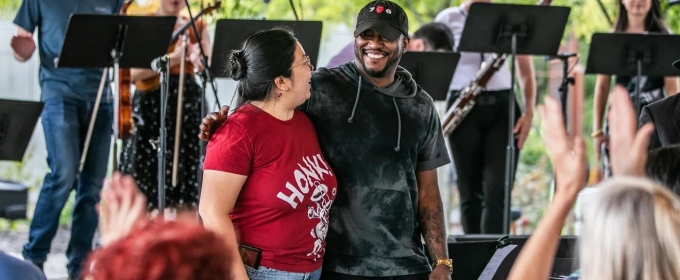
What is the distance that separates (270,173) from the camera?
372 cm

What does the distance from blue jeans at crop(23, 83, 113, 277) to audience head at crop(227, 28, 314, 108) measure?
2558 millimetres

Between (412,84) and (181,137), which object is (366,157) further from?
(181,137)

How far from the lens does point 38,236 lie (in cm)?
604

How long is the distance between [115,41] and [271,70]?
2.31 meters

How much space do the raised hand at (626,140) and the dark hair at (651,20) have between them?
4.52m

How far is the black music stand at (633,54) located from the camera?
264 inches

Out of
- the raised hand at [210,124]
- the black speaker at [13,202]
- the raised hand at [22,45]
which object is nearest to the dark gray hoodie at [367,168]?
the raised hand at [210,124]

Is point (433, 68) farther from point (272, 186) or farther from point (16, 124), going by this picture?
point (272, 186)

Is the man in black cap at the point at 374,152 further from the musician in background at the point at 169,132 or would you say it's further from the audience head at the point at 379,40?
the musician in background at the point at 169,132

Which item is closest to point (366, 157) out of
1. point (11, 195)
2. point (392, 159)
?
point (392, 159)

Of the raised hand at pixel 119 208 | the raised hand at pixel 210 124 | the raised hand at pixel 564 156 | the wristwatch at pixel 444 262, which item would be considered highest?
the raised hand at pixel 210 124

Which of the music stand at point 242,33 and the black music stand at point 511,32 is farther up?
the black music stand at point 511,32

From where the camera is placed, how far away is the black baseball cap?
4.13 m

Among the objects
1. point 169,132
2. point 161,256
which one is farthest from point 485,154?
point 161,256
